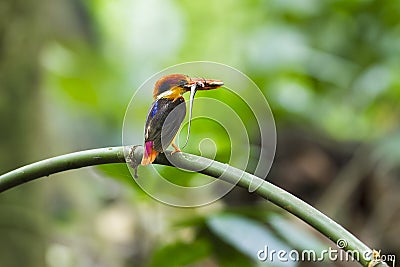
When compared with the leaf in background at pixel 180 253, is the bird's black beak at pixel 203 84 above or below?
above

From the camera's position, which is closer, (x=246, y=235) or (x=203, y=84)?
(x=203, y=84)

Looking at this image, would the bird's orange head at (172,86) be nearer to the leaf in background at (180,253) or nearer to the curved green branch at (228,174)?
the curved green branch at (228,174)

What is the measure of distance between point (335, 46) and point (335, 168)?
0.30m

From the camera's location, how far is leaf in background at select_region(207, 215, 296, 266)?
65cm

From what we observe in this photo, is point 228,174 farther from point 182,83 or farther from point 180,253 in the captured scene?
point 180,253

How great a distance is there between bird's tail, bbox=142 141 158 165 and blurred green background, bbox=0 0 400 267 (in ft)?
1.30

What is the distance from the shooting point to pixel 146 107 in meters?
0.94

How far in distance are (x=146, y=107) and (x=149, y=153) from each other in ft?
2.08

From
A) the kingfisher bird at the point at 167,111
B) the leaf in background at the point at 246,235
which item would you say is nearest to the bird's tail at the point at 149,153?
the kingfisher bird at the point at 167,111

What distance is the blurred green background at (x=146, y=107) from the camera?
35.4 inches

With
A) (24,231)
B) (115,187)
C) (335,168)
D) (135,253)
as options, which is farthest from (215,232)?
(335,168)

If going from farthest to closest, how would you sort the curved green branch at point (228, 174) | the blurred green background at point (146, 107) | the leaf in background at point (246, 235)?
the blurred green background at point (146, 107)
the leaf in background at point (246, 235)
the curved green branch at point (228, 174)

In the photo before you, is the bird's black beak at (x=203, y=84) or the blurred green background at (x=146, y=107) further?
the blurred green background at (x=146, y=107)

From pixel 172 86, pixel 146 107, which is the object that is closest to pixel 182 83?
pixel 172 86
